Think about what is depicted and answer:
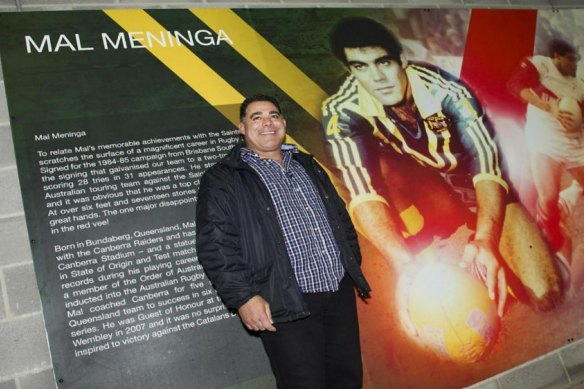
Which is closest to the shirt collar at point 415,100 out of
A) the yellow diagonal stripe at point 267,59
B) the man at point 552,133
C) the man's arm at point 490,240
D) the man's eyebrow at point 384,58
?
the man's eyebrow at point 384,58

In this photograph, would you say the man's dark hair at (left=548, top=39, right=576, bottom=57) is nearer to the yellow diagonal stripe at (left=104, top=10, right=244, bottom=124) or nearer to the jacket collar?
the yellow diagonal stripe at (left=104, top=10, right=244, bottom=124)

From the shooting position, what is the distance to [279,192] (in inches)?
71.6

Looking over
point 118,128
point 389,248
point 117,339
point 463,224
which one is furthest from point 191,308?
point 463,224

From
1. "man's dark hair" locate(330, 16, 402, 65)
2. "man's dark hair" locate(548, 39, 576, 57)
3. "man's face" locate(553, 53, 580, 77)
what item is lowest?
"man's face" locate(553, 53, 580, 77)

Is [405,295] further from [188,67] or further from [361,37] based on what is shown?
[188,67]

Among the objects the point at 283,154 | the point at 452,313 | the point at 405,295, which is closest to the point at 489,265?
the point at 452,313

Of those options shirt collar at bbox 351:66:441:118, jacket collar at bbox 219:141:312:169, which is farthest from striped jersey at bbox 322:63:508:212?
jacket collar at bbox 219:141:312:169

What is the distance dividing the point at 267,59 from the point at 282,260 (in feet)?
4.15

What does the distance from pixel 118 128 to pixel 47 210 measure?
0.47m

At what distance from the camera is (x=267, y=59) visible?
8.33ft

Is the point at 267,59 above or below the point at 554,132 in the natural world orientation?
above

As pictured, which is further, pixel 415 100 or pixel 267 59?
pixel 415 100

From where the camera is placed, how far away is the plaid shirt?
1.74m

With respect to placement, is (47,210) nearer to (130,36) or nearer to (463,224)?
(130,36)
